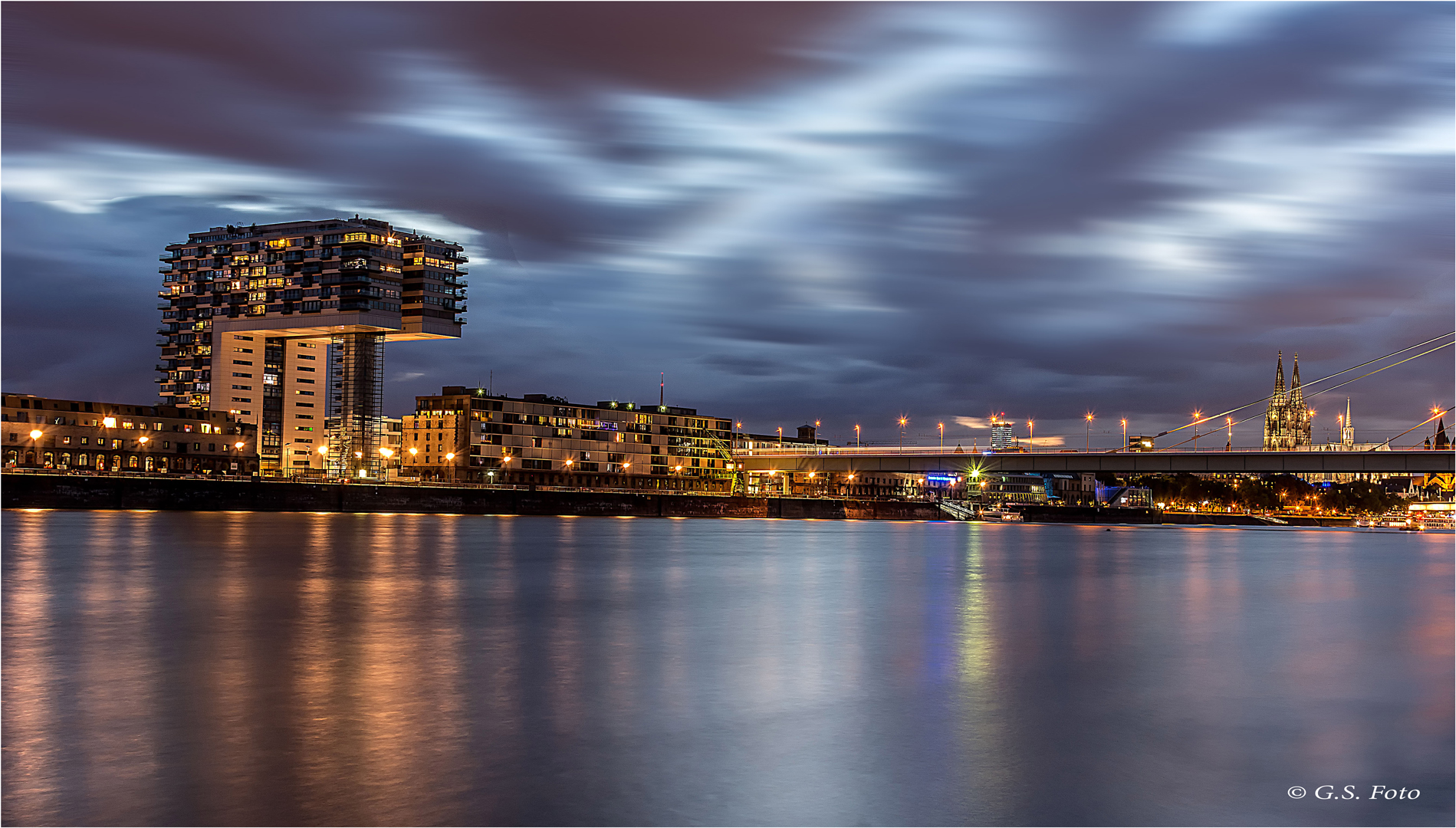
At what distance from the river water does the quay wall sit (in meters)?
79.5

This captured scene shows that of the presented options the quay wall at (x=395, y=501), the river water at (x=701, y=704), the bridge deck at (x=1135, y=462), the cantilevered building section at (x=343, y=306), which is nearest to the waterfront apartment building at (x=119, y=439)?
the cantilevered building section at (x=343, y=306)

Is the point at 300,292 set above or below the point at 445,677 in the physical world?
above

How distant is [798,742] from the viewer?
42.7 ft

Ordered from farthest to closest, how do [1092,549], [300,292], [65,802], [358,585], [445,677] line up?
[300,292], [1092,549], [358,585], [445,677], [65,802]

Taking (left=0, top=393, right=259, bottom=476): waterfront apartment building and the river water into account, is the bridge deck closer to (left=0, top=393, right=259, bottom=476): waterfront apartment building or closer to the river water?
(left=0, top=393, right=259, bottom=476): waterfront apartment building

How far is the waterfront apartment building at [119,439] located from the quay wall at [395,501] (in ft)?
93.7

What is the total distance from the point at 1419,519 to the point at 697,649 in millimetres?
176682

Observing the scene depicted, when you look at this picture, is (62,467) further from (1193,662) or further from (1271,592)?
(1193,662)

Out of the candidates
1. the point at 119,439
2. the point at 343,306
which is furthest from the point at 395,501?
the point at 343,306

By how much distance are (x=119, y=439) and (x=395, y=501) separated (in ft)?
132

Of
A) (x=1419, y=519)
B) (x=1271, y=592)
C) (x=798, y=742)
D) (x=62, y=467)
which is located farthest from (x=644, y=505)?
(x=798, y=742)

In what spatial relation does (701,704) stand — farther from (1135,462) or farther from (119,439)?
(119,439)

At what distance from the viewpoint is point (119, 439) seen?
488 feet

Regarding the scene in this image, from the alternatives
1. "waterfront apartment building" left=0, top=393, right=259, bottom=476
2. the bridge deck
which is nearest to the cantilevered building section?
"waterfront apartment building" left=0, top=393, right=259, bottom=476
